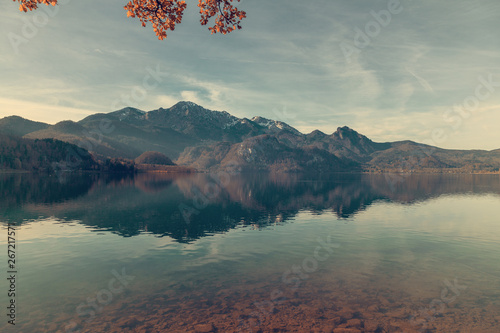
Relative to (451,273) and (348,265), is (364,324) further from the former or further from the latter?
(451,273)

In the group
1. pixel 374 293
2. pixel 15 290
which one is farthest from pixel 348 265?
pixel 15 290

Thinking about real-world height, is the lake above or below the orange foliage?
below

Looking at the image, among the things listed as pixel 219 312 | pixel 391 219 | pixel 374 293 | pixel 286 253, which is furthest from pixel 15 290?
pixel 391 219

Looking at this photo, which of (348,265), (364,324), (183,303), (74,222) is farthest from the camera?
(74,222)

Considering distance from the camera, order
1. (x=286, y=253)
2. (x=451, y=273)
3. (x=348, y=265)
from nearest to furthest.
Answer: (x=451, y=273) → (x=348, y=265) → (x=286, y=253)

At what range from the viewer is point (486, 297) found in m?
26.0

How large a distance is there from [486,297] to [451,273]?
22.4ft

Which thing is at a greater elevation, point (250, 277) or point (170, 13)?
point (170, 13)

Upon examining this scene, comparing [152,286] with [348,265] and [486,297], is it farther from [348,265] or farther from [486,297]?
[486,297]

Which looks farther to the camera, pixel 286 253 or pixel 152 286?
pixel 286 253

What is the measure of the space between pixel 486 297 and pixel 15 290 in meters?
44.8

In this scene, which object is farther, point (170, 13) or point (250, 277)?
point (250, 277)

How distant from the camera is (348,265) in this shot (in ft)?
116

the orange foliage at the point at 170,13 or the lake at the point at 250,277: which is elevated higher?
the orange foliage at the point at 170,13
